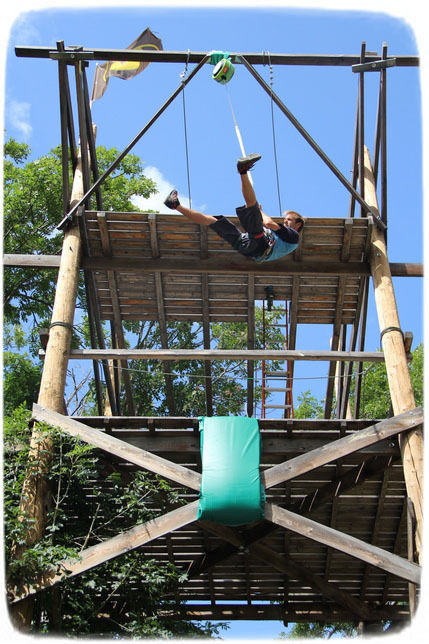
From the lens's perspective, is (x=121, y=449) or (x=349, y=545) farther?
(x=121, y=449)

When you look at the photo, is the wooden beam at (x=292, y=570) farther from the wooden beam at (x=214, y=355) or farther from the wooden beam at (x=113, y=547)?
the wooden beam at (x=214, y=355)

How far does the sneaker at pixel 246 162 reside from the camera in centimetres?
718

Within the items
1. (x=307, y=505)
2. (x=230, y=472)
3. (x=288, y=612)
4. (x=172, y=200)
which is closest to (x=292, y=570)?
(x=307, y=505)

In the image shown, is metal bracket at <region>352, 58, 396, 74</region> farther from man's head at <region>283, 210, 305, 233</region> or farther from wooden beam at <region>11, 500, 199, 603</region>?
wooden beam at <region>11, 500, 199, 603</region>

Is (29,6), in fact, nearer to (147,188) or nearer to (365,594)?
(365,594)

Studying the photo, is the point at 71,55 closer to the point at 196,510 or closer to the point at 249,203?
the point at 249,203

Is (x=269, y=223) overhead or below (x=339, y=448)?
overhead

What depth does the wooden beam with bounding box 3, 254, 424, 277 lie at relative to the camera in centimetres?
948

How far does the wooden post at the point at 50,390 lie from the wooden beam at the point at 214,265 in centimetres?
47

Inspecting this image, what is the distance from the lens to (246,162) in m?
7.19

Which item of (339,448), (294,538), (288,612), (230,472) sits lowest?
(288,612)

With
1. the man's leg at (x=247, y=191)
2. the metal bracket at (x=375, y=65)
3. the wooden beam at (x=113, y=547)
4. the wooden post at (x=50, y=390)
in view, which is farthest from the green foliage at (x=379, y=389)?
the wooden beam at (x=113, y=547)

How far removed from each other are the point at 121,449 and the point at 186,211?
2695 millimetres

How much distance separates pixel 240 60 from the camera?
928 cm
